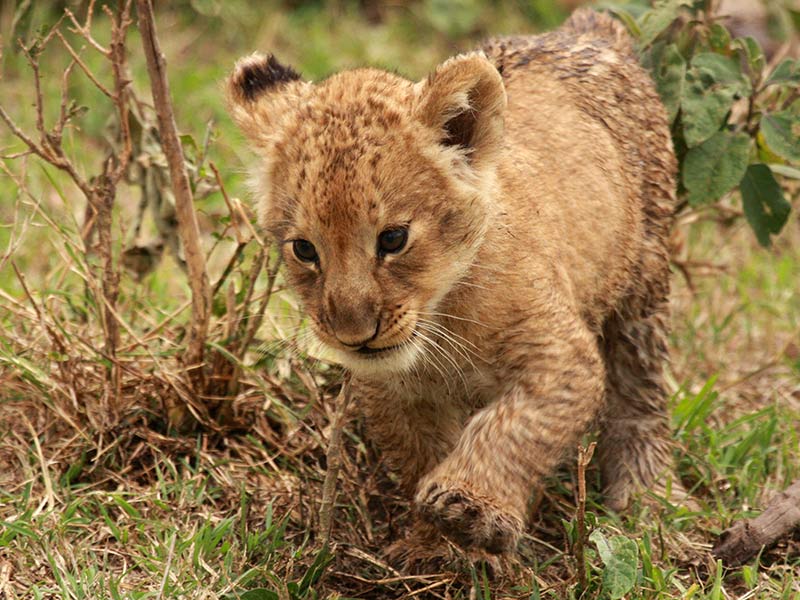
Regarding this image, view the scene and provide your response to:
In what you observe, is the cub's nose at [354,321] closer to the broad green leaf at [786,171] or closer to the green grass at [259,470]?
the green grass at [259,470]

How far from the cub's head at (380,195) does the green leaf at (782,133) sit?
6.42 ft

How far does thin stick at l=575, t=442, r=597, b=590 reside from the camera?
12.8 feet

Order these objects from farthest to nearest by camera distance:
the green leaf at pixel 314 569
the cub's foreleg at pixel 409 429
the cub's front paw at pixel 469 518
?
1. the cub's foreleg at pixel 409 429
2. the green leaf at pixel 314 569
3. the cub's front paw at pixel 469 518

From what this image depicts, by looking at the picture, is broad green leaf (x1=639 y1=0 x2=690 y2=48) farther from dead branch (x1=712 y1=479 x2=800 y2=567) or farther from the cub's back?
dead branch (x1=712 y1=479 x2=800 y2=567)

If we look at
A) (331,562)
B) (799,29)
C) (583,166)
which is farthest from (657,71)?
(331,562)

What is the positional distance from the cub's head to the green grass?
2.55 ft

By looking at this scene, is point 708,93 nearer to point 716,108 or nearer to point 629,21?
point 716,108

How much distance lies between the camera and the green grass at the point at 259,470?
4434 mm

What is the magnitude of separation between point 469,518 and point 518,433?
0.44 meters

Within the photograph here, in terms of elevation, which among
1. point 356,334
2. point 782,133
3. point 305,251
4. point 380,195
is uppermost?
point 380,195

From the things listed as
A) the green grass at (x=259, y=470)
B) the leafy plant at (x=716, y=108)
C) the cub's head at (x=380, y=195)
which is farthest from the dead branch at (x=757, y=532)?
the leafy plant at (x=716, y=108)

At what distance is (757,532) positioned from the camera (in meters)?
4.61

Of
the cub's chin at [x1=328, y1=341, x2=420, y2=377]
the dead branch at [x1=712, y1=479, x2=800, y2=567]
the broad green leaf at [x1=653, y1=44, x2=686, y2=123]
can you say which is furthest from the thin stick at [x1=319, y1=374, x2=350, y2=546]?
the broad green leaf at [x1=653, y1=44, x2=686, y2=123]

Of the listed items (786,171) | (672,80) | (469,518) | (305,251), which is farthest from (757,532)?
(672,80)
